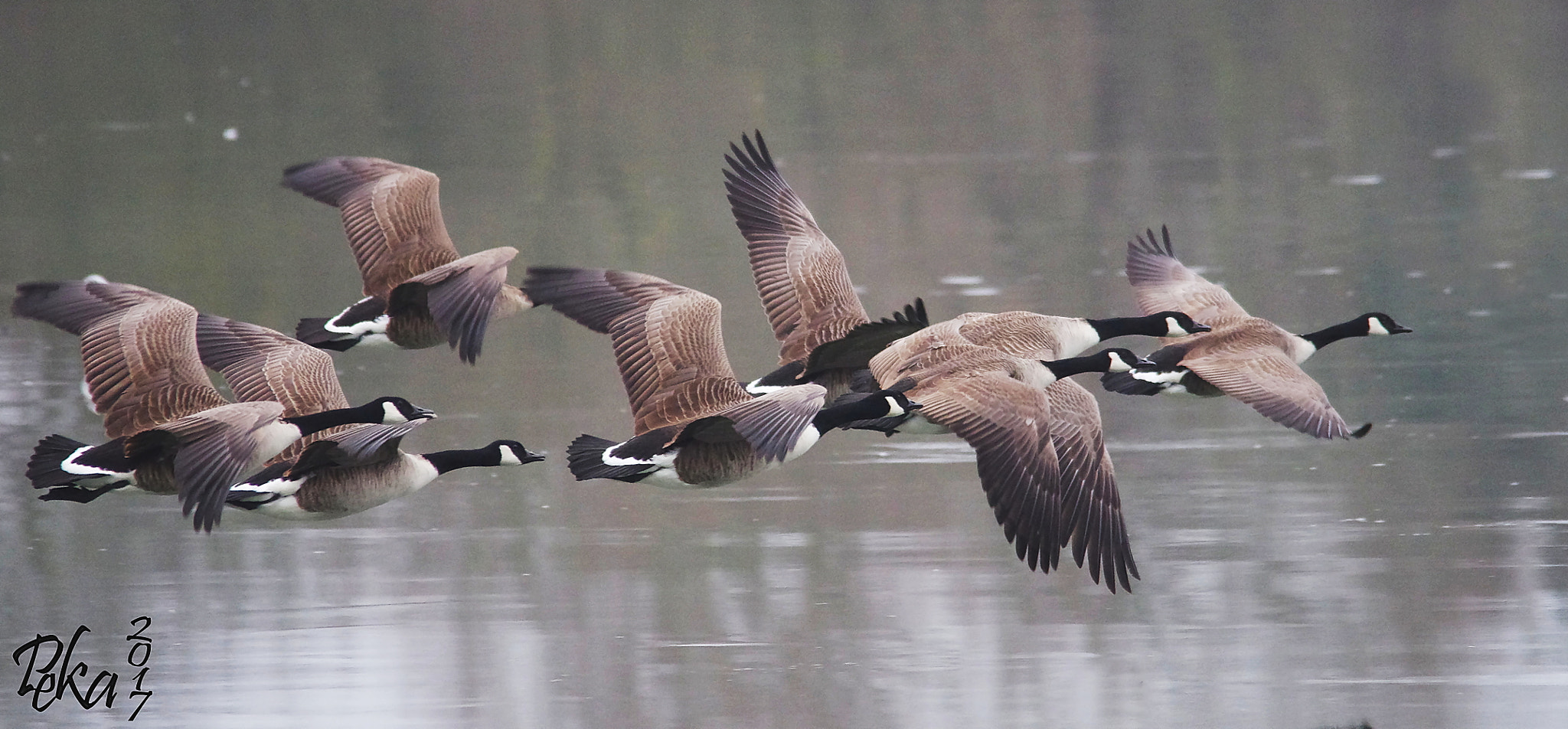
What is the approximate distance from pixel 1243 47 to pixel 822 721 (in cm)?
2052

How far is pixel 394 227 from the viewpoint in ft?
31.5

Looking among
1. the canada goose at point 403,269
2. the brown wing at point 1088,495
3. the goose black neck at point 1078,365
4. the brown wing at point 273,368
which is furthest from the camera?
the goose black neck at point 1078,365

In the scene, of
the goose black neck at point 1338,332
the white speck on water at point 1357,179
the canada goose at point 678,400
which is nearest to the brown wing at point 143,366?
the canada goose at point 678,400

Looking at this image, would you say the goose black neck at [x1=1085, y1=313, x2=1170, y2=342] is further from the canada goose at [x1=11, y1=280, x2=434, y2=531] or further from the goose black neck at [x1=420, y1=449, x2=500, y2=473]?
the canada goose at [x1=11, y1=280, x2=434, y2=531]

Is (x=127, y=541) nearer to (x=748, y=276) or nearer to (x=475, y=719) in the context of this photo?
(x=475, y=719)

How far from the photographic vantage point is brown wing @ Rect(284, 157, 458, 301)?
9508 millimetres

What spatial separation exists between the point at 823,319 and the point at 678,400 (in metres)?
1.40

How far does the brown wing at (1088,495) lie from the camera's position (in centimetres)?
782

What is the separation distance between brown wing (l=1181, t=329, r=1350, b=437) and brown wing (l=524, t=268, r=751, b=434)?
7.14 feet

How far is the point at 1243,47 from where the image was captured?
2652cm

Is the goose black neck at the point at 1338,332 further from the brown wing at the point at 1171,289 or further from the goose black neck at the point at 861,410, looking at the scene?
the goose black neck at the point at 861,410

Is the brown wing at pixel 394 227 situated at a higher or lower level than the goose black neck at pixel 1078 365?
higher

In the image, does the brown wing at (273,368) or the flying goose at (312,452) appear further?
the brown wing at (273,368)
